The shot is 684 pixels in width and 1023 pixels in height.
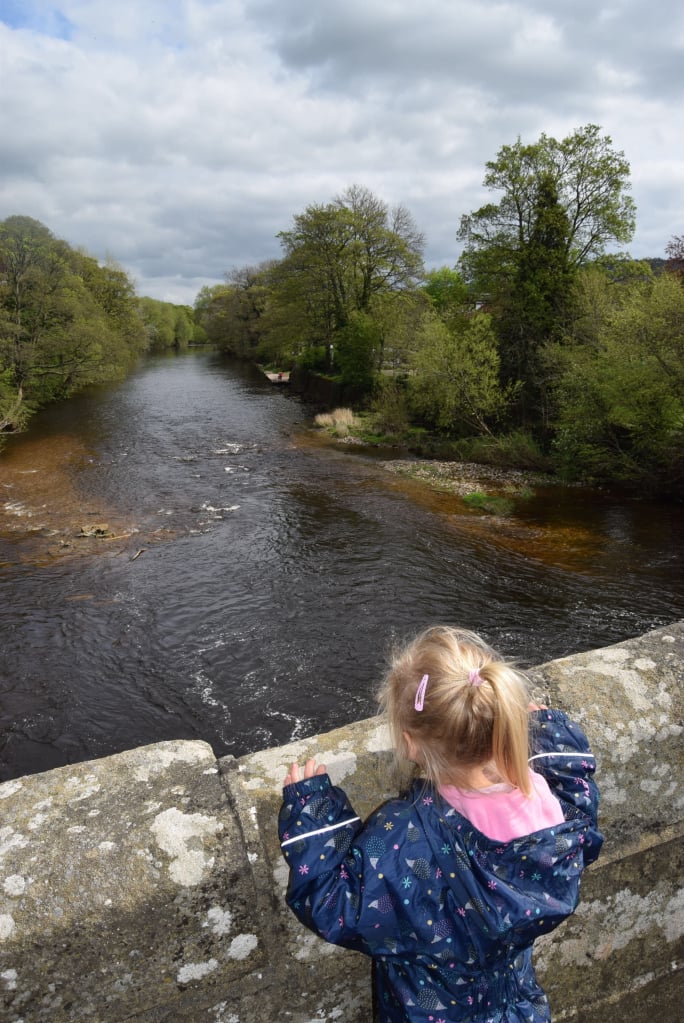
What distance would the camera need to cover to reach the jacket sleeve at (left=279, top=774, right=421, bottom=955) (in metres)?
1.46

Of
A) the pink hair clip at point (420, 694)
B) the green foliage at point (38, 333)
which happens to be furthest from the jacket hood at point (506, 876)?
the green foliage at point (38, 333)

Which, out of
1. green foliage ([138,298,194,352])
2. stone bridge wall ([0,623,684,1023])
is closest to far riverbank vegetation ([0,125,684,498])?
stone bridge wall ([0,623,684,1023])

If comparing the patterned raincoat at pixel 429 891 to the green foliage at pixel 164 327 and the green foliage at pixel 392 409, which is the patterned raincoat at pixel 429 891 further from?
the green foliage at pixel 164 327

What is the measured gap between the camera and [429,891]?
150cm

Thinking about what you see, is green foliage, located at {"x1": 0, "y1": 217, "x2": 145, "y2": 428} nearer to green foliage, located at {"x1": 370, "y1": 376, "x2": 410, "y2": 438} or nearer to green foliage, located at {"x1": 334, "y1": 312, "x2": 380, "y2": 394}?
green foliage, located at {"x1": 334, "y1": 312, "x2": 380, "y2": 394}

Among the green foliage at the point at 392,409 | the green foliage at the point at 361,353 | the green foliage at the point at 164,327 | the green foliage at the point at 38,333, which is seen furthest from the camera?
the green foliage at the point at 164,327

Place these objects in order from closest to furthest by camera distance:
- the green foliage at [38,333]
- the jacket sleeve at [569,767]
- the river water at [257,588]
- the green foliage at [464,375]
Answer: the jacket sleeve at [569,767] → the river water at [257,588] → the green foliage at [464,375] → the green foliage at [38,333]

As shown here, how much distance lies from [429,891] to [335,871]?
230 millimetres

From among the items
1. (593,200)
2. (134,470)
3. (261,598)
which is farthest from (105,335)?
(261,598)

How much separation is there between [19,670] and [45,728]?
1599 mm

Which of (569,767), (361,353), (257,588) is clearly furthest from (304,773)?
(361,353)

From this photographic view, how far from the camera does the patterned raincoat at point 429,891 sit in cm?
147

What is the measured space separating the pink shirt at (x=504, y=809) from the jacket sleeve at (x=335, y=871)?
8.4 inches

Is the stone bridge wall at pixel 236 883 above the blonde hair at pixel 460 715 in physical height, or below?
below
